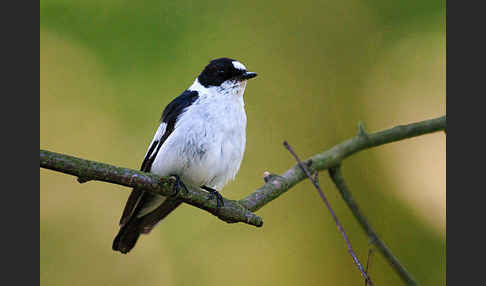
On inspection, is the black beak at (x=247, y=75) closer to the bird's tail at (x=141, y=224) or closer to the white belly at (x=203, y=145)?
the white belly at (x=203, y=145)

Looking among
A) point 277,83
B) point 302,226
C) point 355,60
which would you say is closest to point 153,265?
point 302,226

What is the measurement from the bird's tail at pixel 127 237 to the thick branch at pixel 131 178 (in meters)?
1.14

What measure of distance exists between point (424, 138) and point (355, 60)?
1.20 metres

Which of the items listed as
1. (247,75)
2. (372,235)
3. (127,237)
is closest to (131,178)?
(127,237)

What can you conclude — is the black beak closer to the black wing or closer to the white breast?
the white breast

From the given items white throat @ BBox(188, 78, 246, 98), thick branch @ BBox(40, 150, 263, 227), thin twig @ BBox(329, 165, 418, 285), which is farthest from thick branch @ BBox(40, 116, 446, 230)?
white throat @ BBox(188, 78, 246, 98)

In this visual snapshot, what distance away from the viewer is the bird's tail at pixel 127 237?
3.67 metres

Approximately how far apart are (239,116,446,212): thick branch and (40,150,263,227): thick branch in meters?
0.49

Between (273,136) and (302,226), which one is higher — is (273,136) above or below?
above

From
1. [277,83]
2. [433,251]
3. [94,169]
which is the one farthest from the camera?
[277,83]

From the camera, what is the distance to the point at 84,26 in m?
4.65

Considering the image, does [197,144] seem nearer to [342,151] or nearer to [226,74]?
[226,74]

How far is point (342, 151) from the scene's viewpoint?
13.1 feet

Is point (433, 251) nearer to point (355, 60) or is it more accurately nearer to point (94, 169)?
point (355, 60)
